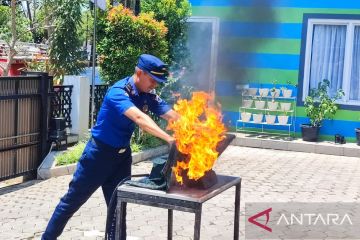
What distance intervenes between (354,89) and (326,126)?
1031 millimetres

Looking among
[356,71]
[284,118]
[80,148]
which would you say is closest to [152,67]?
[80,148]

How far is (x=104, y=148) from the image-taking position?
4418mm

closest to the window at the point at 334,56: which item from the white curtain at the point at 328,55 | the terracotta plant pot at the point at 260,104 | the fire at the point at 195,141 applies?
the white curtain at the point at 328,55

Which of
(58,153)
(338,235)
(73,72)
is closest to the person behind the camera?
(338,235)

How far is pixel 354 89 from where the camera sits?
37.4 feet

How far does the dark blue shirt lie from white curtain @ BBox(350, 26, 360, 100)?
7.98 metres

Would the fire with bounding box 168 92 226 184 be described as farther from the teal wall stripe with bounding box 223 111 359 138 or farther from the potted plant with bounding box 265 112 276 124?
the potted plant with bounding box 265 112 276 124

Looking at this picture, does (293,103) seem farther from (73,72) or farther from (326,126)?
(73,72)

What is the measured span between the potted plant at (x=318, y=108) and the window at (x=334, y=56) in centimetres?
27

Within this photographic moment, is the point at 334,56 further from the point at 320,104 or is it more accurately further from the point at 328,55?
the point at 320,104

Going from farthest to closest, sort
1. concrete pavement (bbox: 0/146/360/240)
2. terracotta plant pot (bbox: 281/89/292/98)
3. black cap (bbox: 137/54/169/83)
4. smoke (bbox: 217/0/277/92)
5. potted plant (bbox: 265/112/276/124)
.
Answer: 1. potted plant (bbox: 265/112/276/124)
2. terracotta plant pot (bbox: 281/89/292/98)
3. smoke (bbox: 217/0/277/92)
4. concrete pavement (bbox: 0/146/360/240)
5. black cap (bbox: 137/54/169/83)

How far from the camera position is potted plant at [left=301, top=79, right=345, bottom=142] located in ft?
36.6

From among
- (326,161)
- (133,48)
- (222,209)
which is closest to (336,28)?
(326,161)

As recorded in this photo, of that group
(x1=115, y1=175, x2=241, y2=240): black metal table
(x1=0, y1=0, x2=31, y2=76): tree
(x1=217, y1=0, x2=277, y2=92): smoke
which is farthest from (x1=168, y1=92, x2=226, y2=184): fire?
(x1=0, y1=0, x2=31, y2=76): tree
